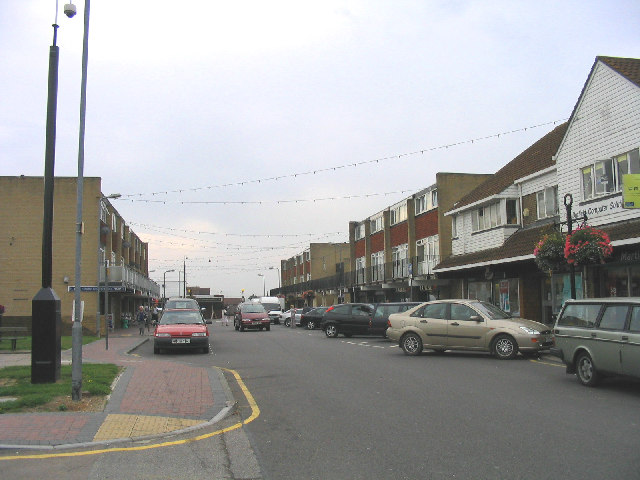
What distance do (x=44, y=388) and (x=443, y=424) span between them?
22.0 feet

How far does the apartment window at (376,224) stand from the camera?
151 ft

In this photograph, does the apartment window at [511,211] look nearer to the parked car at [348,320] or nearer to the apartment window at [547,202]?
the apartment window at [547,202]

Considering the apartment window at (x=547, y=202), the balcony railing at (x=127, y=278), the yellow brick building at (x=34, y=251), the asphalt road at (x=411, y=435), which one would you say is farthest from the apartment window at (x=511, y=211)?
the yellow brick building at (x=34, y=251)

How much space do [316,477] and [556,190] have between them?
19748 millimetres

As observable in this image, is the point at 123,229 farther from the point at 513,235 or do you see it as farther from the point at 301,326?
the point at 513,235

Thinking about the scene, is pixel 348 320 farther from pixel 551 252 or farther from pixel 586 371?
pixel 586 371

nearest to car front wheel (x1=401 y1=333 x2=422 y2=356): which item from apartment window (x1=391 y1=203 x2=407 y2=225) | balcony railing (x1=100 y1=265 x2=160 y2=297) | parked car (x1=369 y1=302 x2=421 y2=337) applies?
parked car (x1=369 y1=302 x2=421 y2=337)

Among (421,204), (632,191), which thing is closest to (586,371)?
(632,191)

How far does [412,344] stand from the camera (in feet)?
56.5

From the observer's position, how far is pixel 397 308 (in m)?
25.4

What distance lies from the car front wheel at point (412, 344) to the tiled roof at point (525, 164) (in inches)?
404

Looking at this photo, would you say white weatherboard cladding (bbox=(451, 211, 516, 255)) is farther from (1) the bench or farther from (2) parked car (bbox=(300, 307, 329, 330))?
(1) the bench

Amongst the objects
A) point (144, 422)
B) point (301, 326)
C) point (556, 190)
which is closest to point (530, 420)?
point (144, 422)

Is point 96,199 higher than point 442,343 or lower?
higher
